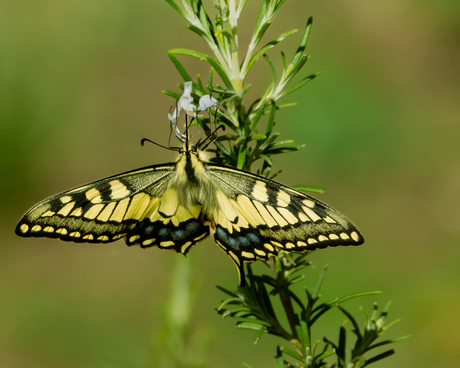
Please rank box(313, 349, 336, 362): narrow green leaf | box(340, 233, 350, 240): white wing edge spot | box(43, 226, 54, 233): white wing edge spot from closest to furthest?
box(313, 349, 336, 362): narrow green leaf < box(340, 233, 350, 240): white wing edge spot < box(43, 226, 54, 233): white wing edge spot

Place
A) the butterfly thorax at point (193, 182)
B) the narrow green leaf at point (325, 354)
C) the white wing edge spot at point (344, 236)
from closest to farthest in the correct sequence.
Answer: the narrow green leaf at point (325, 354), the white wing edge spot at point (344, 236), the butterfly thorax at point (193, 182)

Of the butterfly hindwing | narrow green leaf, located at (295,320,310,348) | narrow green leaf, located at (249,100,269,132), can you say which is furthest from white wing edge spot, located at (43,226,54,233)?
narrow green leaf, located at (295,320,310,348)

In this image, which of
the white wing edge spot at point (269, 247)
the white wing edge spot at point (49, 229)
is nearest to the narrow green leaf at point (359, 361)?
the white wing edge spot at point (269, 247)

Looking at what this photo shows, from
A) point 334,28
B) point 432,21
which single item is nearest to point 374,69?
point 334,28

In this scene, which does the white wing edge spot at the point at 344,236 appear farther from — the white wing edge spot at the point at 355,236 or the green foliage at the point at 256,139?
the green foliage at the point at 256,139

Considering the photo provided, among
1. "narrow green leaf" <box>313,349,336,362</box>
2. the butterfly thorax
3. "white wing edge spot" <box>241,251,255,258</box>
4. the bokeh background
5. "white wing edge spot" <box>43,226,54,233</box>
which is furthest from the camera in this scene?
the bokeh background

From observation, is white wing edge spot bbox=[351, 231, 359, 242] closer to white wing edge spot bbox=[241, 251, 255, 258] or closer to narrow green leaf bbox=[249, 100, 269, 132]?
white wing edge spot bbox=[241, 251, 255, 258]
